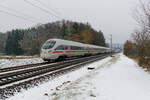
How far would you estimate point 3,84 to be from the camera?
5926mm

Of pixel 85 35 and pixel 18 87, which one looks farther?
pixel 85 35

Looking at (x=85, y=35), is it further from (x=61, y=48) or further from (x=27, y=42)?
(x=61, y=48)

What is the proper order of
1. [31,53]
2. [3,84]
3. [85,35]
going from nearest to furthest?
[3,84] → [85,35] → [31,53]

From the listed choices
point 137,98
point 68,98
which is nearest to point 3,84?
point 68,98

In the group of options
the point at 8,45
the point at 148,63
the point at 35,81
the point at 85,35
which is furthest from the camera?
the point at 8,45

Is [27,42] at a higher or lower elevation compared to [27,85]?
higher

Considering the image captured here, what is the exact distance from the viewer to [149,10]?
25.3 feet

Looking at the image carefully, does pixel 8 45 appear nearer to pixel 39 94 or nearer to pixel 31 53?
pixel 31 53

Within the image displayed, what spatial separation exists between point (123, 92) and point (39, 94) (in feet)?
11.4

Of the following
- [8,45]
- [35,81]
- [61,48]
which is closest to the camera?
[35,81]

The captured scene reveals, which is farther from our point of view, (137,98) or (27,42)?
(27,42)

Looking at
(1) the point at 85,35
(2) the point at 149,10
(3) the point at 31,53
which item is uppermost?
(1) the point at 85,35

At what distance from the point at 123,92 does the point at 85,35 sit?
49571mm

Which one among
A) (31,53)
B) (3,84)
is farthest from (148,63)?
(31,53)
